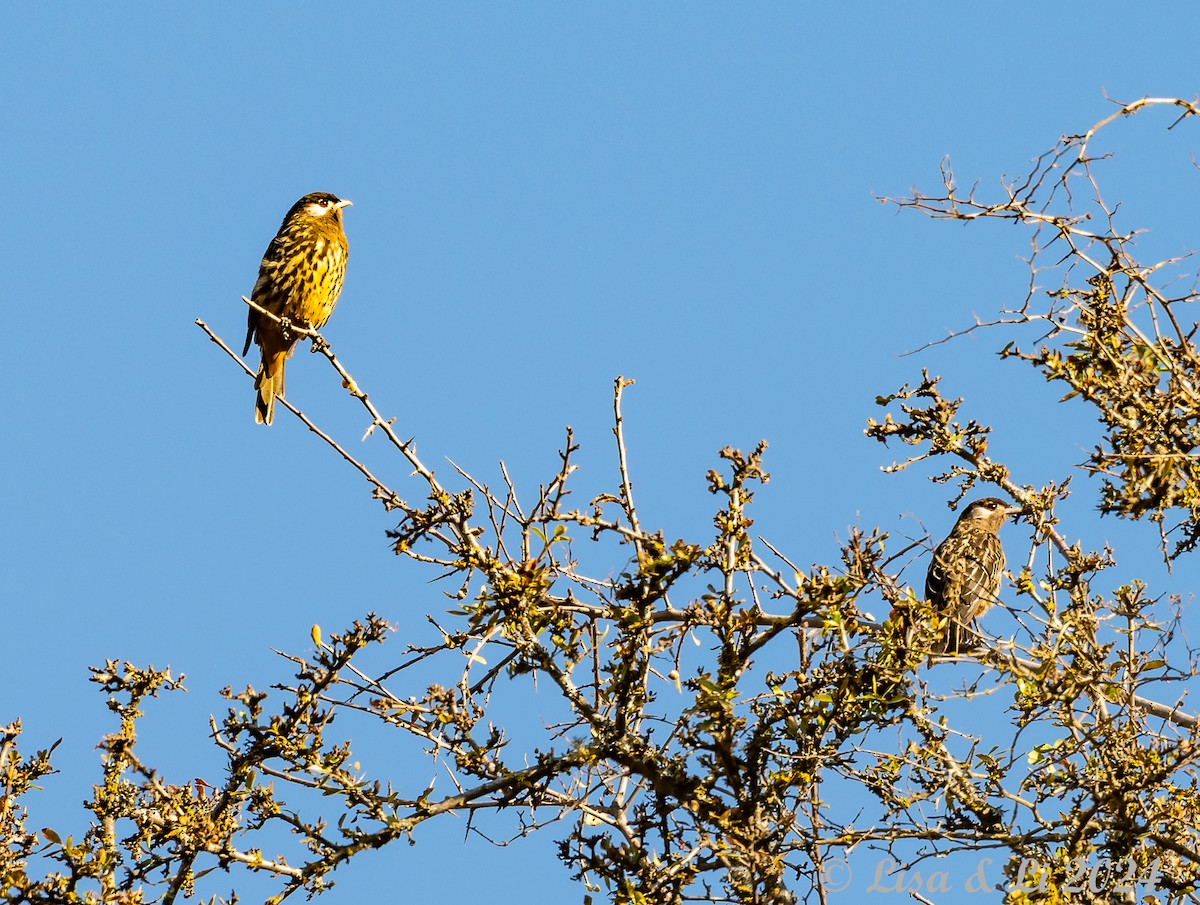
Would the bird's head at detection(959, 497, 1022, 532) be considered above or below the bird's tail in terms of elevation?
below

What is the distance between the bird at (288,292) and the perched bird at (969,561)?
4.23 m

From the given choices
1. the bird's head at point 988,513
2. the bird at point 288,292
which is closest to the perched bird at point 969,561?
the bird's head at point 988,513

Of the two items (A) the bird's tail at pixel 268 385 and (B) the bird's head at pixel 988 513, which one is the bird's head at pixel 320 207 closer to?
(A) the bird's tail at pixel 268 385

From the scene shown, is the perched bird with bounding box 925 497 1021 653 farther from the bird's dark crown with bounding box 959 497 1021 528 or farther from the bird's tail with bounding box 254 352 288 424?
the bird's tail with bounding box 254 352 288 424

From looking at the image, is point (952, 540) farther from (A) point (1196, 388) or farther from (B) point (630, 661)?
(B) point (630, 661)

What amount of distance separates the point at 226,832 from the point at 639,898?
1236 millimetres

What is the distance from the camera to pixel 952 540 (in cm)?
813

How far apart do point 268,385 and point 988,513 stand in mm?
4637

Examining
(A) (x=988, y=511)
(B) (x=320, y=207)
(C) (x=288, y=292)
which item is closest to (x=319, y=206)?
(B) (x=320, y=207)

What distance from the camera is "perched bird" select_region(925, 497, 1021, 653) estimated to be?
6.48 metres

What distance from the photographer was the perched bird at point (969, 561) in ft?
21.3

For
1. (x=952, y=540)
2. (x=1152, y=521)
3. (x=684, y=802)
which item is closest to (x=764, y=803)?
(x=684, y=802)

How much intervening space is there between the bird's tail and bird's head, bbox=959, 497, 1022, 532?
14.5ft

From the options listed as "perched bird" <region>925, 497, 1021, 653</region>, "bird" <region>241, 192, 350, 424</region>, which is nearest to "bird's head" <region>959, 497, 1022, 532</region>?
"perched bird" <region>925, 497, 1021, 653</region>
